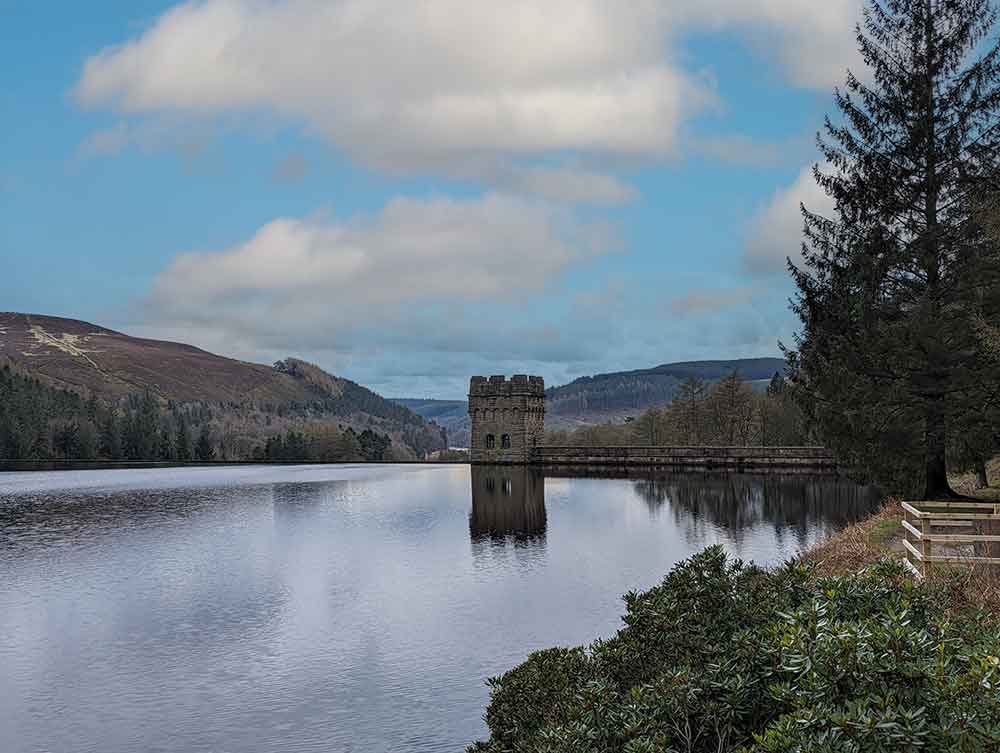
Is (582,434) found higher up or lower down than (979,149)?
lower down

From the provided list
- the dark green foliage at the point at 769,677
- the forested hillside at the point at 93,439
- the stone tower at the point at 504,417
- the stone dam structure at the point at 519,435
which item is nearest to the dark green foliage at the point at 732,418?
the stone dam structure at the point at 519,435

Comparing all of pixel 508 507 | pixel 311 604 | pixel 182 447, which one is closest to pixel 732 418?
pixel 508 507

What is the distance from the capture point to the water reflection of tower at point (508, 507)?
1309 inches

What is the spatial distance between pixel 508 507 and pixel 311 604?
22.6 meters

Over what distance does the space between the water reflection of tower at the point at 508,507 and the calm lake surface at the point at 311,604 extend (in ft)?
0.92

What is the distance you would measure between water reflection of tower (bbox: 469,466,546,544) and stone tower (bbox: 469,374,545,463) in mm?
6285

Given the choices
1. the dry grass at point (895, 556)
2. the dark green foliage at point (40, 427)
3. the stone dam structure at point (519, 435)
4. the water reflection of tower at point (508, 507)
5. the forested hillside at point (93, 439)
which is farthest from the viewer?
the forested hillside at point (93, 439)

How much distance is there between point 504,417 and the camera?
256ft

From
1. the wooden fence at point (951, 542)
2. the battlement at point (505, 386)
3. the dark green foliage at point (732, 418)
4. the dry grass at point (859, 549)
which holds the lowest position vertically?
the dry grass at point (859, 549)

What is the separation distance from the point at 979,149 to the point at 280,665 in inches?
1081

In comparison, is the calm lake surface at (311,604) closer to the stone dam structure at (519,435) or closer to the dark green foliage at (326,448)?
the stone dam structure at (519,435)

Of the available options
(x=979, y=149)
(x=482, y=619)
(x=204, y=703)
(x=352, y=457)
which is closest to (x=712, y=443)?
(x=352, y=457)

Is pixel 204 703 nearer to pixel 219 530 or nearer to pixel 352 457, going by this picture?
pixel 219 530

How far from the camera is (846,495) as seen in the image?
157 ft
